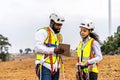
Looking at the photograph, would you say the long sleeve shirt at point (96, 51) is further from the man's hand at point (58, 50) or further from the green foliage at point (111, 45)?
the green foliage at point (111, 45)

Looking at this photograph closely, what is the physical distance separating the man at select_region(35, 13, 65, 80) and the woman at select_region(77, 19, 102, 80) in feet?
1.27

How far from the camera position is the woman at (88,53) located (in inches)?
295

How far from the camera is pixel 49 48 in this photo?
7.26 m

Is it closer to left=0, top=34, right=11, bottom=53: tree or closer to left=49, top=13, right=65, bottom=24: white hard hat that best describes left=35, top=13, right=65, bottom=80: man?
left=49, top=13, right=65, bottom=24: white hard hat

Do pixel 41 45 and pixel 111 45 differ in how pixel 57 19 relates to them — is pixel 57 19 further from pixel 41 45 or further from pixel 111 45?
pixel 111 45

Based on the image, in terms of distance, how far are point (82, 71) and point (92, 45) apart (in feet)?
1.45

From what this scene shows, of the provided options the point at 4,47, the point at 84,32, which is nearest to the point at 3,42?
the point at 4,47

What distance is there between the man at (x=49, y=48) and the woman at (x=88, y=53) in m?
0.39

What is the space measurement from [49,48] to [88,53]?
0.66 metres

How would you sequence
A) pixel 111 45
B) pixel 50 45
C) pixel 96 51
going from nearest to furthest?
pixel 50 45 < pixel 96 51 < pixel 111 45

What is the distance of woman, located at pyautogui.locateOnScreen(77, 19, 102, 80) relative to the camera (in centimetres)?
750

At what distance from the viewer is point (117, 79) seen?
15688 mm

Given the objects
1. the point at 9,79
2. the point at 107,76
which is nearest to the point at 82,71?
the point at 107,76

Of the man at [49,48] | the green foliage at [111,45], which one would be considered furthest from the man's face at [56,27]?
the green foliage at [111,45]
